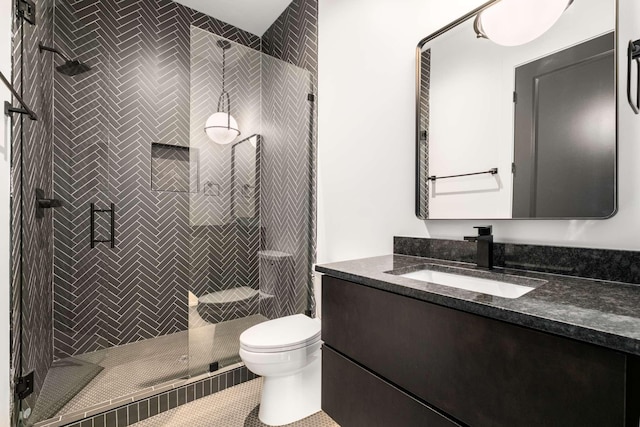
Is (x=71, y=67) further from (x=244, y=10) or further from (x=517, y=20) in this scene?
(x=517, y=20)

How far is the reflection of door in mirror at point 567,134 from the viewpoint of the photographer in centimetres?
96

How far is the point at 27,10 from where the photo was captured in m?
1.67

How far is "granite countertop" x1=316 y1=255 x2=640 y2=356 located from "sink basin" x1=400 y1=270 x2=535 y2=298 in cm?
3

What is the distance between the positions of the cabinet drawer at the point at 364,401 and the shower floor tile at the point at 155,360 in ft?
4.03

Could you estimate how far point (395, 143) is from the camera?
165cm

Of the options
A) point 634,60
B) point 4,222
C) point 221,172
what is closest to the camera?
point 634,60

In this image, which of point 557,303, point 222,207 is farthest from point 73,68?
point 557,303

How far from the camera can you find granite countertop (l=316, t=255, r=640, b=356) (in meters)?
0.55

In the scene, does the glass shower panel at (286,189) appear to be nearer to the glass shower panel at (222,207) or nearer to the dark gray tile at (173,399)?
the glass shower panel at (222,207)

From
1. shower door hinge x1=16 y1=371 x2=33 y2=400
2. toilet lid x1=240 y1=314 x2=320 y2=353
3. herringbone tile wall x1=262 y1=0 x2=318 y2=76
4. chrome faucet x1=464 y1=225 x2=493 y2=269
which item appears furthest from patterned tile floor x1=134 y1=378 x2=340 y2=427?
herringbone tile wall x1=262 y1=0 x2=318 y2=76

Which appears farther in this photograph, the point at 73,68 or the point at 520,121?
the point at 73,68

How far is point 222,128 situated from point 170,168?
73 cm

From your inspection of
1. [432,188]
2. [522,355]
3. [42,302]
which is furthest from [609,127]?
[42,302]

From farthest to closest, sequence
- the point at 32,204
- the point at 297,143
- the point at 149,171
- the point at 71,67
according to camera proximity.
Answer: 1. the point at 149,171
2. the point at 297,143
3. the point at 71,67
4. the point at 32,204
